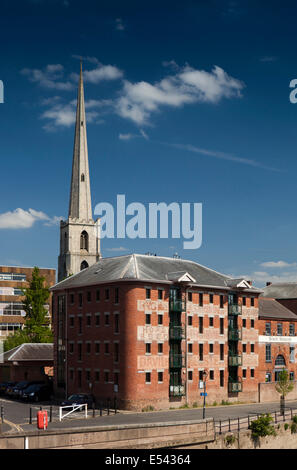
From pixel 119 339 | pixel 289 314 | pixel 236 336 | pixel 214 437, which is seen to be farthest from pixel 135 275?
pixel 289 314

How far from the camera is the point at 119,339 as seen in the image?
61219 mm

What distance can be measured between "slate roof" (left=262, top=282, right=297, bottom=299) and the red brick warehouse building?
62.8 ft

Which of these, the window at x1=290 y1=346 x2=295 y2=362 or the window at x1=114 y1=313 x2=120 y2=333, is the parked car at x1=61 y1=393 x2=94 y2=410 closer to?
the window at x1=114 y1=313 x2=120 y2=333

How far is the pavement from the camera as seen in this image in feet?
156

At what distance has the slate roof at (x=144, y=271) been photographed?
207ft

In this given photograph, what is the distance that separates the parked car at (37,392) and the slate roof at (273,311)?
1027 inches

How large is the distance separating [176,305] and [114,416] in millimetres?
13708

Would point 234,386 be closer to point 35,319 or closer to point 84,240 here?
point 35,319

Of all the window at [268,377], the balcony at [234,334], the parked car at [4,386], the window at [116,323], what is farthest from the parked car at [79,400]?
the window at [268,377]

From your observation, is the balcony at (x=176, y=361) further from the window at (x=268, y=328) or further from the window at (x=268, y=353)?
the window at (x=268, y=328)

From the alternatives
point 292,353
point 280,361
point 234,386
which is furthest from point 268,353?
point 234,386

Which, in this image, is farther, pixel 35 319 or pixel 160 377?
pixel 35 319

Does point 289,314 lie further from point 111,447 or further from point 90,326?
point 111,447

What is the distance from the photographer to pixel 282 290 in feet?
305
